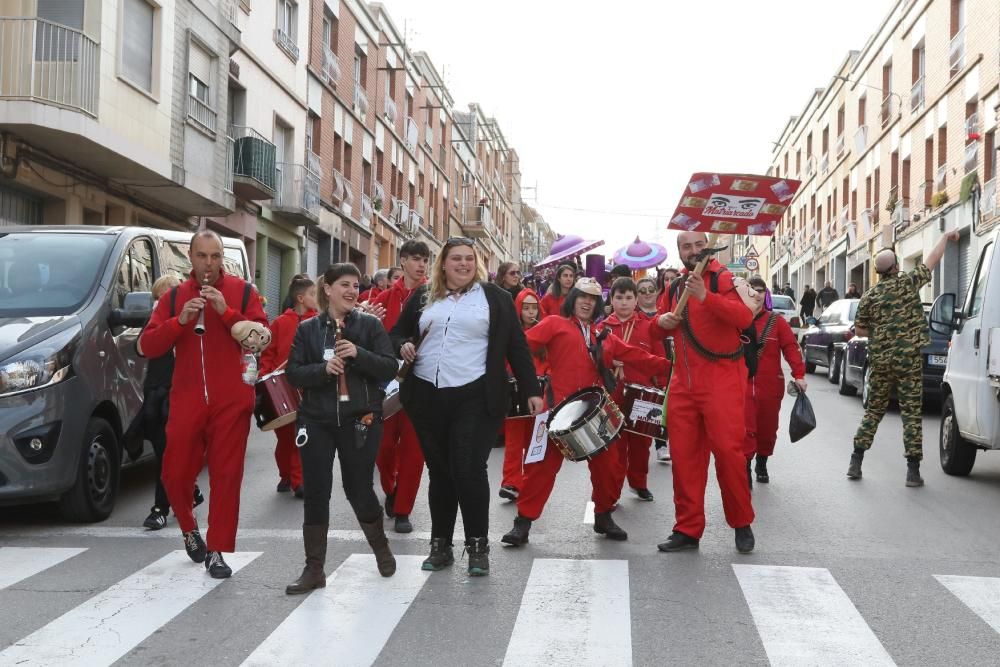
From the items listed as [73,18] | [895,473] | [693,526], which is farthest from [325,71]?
[693,526]

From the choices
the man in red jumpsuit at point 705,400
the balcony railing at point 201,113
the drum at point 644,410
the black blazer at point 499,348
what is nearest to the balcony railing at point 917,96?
the balcony railing at point 201,113

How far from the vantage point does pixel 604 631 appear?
4.63 meters

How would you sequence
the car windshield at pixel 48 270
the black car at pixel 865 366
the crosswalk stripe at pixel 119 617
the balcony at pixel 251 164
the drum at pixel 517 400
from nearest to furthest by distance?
the crosswalk stripe at pixel 119 617, the drum at pixel 517 400, the car windshield at pixel 48 270, the black car at pixel 865 366, the balcony at pixel 251 164

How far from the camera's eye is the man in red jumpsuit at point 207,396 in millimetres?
5691

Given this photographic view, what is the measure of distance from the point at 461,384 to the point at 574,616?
143 cm

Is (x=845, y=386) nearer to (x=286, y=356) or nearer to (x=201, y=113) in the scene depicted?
(x=286, y=356)

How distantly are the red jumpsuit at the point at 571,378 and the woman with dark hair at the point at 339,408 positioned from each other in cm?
122

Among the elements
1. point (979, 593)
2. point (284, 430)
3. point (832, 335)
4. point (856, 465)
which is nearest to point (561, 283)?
point (284, 430)

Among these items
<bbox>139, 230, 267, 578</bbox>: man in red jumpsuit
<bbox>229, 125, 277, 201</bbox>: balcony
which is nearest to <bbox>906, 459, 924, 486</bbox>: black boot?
<bbox>139, 230, 267, 578</bbox>: man in red jumpsuit

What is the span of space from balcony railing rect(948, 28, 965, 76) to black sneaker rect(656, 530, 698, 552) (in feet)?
73.3

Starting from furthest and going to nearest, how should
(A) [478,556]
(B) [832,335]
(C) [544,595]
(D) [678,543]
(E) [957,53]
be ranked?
(E) [957,53]
(B) [832,335]
(D) [678,543]
(A) [478,556]
(C) [544,595]

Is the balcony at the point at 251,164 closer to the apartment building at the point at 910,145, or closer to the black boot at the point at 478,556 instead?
the apartment building at the point at 910,145

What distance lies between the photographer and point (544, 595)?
525cm

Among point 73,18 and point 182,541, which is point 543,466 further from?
point 73,18
